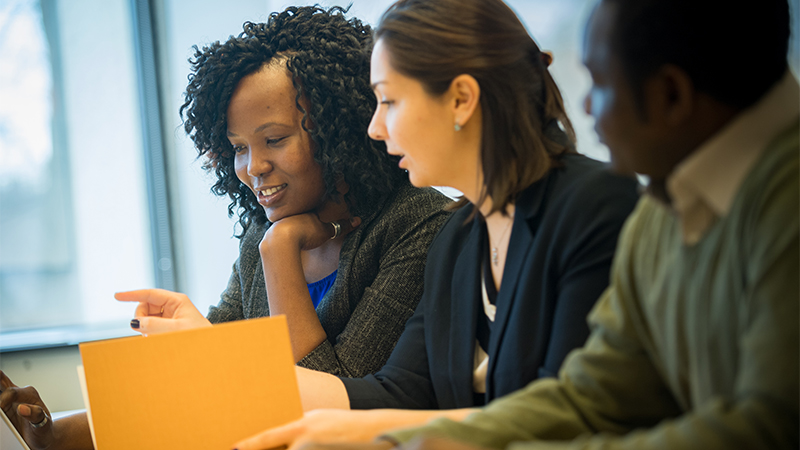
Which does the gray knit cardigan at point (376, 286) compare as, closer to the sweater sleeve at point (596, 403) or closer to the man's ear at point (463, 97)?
the man's ear at point (463, 97)

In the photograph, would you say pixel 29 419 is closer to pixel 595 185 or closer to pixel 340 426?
pixel 340 426

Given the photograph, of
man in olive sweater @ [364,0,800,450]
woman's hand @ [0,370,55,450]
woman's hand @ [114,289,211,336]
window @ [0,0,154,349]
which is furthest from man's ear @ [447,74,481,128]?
window @ [0,0,154,349]

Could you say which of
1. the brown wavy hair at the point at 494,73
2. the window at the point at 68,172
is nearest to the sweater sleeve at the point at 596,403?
the brown wavy hair at the point at 494,73

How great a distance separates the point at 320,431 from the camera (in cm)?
Result: 79

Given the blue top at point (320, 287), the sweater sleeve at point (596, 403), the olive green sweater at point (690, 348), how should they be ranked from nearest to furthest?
the olive green sweater at point (690, 348)
the sweater sleeve at point (596, 403)
the blue top at point (320, 287)

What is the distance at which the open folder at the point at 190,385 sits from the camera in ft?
2.63

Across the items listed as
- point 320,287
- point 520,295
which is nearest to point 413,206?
point 320,287

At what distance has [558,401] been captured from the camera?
60cm

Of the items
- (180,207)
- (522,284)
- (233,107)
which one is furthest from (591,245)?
(180,207)

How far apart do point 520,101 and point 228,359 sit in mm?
578

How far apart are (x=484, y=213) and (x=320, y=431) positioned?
457mm

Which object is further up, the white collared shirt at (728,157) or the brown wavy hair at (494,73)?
the brown wavy hair at (494,73)

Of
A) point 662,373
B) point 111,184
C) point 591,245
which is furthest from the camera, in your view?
point 111,184

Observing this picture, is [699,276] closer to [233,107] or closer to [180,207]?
[233,107]
